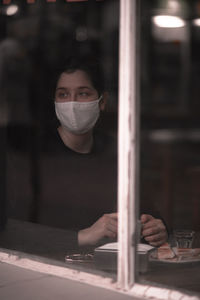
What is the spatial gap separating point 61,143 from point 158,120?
2396 centimetres

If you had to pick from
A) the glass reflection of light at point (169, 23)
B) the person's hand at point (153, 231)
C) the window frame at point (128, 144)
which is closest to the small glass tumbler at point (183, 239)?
the person's hand at point (153, 231)

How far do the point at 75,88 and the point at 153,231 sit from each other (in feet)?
3.76

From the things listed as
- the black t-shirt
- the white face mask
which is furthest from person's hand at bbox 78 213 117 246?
the white face mask

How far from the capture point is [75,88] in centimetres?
448

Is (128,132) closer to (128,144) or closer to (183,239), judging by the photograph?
(128,144)

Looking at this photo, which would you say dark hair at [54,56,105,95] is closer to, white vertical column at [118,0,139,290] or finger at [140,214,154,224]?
finger at [140,214,154,224]

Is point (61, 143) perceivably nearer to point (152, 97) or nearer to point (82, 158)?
point (82, 158)

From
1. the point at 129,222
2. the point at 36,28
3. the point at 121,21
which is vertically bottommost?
the point at 129,222

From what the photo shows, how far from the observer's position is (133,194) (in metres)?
3.12

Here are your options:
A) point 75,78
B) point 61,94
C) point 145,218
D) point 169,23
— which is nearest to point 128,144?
point 145,218

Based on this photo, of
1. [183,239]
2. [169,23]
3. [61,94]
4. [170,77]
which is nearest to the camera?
[183,239]

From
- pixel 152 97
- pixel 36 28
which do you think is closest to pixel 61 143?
pixel 36 28

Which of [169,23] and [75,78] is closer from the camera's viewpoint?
[75,78]

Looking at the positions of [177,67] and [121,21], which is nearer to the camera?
[121,21]
